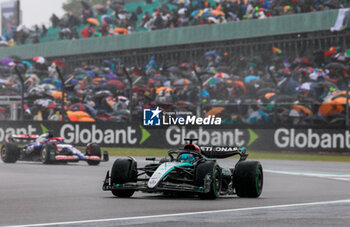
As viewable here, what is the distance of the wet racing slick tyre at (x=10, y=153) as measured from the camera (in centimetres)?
2300

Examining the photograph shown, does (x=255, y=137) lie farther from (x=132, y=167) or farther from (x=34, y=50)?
(x=34, y=50)

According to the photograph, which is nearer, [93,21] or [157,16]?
[157,16]

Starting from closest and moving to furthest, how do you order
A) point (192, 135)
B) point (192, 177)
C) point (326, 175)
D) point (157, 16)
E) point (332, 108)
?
point (192, 177) < point (326, 175) < point (332, 108) < point (192, 135) < point (157, 16)

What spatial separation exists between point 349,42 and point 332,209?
968 inches

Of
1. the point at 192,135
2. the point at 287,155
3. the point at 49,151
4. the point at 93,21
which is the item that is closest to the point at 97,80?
the point at 93,21

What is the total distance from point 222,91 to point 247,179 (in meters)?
19.5

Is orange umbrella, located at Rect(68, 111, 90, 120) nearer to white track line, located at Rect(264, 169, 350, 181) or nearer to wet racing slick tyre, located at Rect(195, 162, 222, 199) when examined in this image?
white track line, located at Rect(264, 169, 350, 181)

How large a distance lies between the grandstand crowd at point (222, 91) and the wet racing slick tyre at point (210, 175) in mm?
15104

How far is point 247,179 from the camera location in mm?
11680

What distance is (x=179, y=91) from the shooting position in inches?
1248

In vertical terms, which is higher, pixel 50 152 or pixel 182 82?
pixel 182 82

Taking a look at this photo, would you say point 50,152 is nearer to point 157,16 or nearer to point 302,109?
point 302,109

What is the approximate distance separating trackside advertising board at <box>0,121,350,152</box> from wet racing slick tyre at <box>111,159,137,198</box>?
567 inches

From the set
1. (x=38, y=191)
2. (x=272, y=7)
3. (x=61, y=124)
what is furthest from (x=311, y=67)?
(x=38, y=191)
